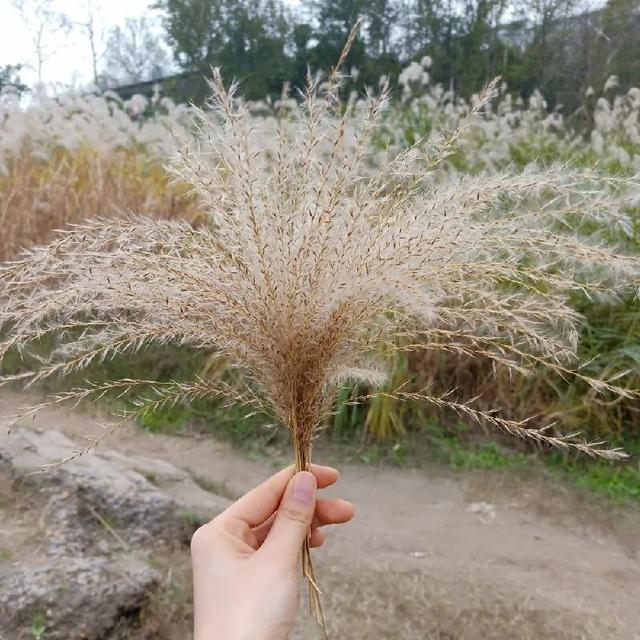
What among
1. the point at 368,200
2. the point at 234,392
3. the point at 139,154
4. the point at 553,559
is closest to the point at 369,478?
the point at 553,559

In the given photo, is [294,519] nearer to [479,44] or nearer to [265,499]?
[265,499]

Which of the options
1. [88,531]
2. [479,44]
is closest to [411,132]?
[479,44]

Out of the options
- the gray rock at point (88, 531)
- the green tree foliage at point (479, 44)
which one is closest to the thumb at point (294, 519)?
the gray rock at point (88, 531)

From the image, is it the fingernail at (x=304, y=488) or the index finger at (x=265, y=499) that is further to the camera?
the index finger at (x=265, y=499)

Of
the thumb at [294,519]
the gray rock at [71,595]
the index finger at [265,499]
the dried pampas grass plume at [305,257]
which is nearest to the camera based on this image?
the dried pampas grass plume at [305,257]

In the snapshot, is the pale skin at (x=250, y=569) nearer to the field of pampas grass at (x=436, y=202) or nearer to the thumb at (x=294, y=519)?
the thumb at (x=294, y=519)

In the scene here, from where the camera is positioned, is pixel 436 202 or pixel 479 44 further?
pixel 479 44

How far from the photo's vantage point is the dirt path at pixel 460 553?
8.32 feet

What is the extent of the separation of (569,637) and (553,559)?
0.65 metres

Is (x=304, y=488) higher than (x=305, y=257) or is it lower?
lower

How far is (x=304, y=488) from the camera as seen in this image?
4.70 ft

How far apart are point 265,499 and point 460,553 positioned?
1872 millimetres

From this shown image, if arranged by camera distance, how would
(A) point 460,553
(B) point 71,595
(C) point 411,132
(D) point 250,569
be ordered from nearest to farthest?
(D) point 250,569
(B) point 71,595
(A) point 460,553
(C) point 411,132

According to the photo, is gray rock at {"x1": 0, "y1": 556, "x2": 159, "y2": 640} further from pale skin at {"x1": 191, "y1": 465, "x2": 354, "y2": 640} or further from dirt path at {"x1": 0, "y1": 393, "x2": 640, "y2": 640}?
pale skin at {"x1": 191, "y1": 465, "x2": 354, "y2": 640}
